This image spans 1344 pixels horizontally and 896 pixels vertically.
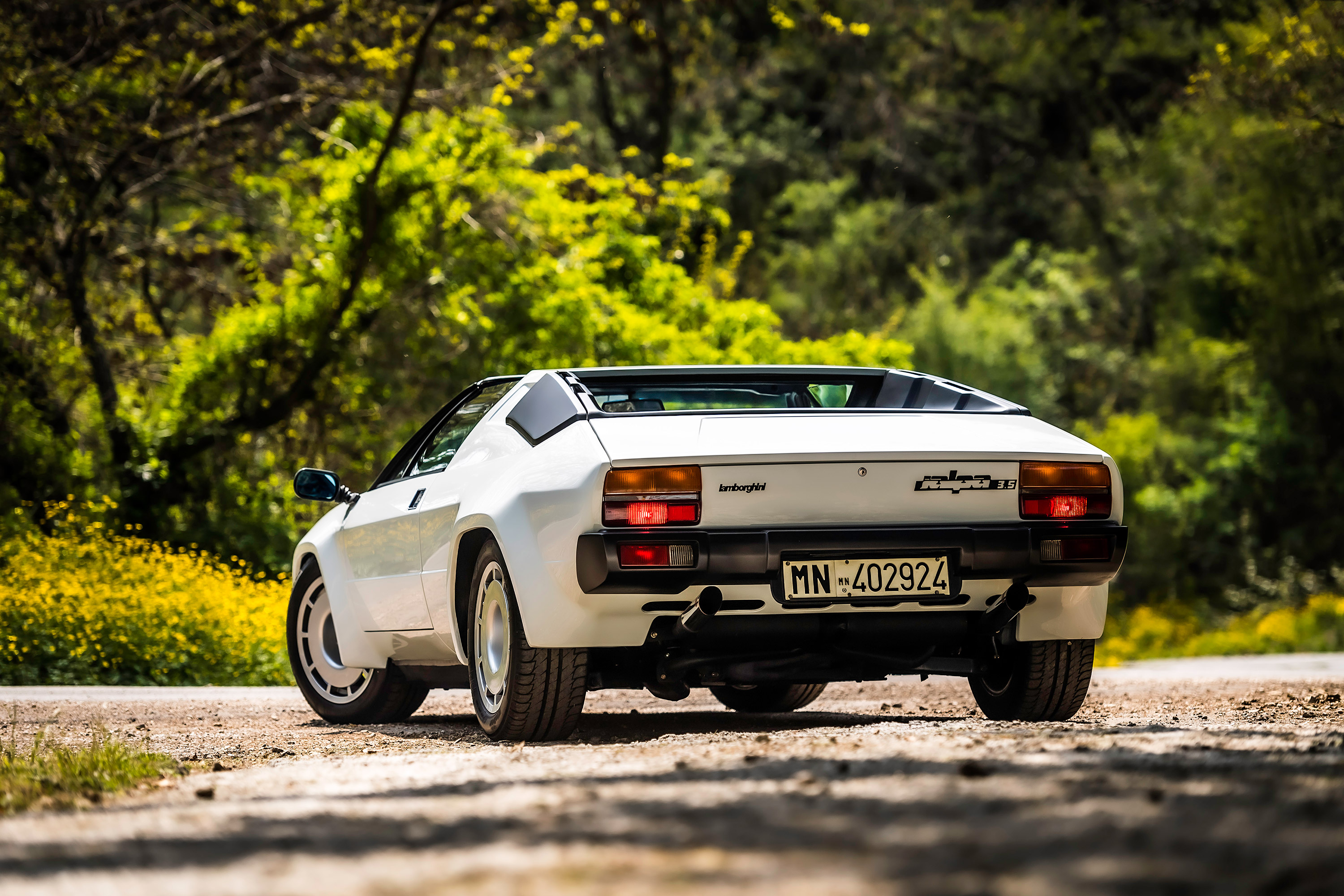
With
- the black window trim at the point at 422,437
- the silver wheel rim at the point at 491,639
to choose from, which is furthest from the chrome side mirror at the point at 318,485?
the silver wheel rim at the point at 491,639

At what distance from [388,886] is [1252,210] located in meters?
24.7

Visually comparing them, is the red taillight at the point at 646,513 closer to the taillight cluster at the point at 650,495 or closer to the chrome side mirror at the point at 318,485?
the taillight cluster at the point at 650,495

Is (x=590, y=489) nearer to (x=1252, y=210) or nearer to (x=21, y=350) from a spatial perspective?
(x=21, y=350)

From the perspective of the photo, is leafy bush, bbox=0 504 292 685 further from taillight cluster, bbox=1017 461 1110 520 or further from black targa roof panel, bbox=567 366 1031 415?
taillight cluster, bbox=1017 461 1110 520

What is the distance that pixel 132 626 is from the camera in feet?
35.7

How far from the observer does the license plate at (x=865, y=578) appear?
5586 mm

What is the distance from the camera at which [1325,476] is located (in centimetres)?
2534

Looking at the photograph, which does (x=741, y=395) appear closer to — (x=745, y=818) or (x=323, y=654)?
(x=323, y=654)

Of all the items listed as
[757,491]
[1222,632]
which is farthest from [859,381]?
[1222,632]

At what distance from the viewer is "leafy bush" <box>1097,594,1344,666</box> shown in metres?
18.8

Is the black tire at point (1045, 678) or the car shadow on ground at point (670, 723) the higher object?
the black tire at point (1045, 678)

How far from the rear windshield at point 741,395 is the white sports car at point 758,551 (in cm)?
47

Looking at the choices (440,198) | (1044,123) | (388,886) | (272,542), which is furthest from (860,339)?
(1044,123)

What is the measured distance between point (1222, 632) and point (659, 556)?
18784 mm
